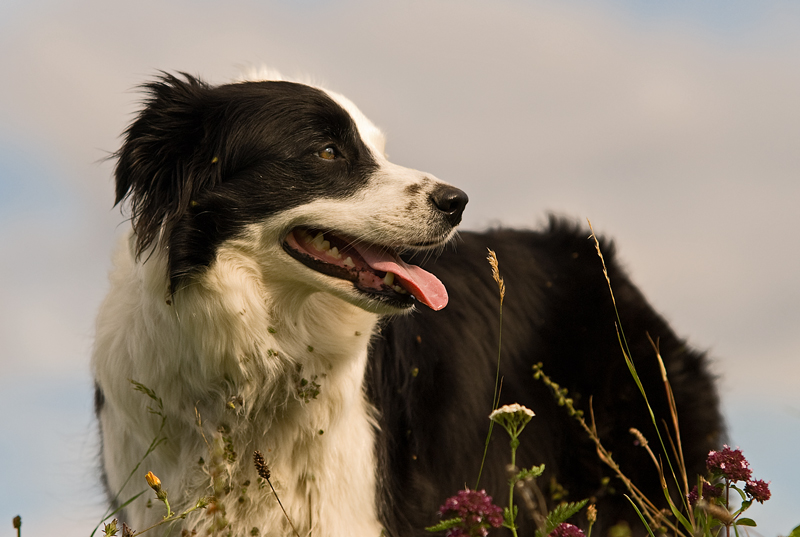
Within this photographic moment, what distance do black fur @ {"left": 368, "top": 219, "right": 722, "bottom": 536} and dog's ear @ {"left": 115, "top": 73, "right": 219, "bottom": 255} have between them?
1.32m

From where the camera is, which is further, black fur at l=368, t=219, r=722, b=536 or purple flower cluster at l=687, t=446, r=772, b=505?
black fur at l=368, t=219, r=722, b=536

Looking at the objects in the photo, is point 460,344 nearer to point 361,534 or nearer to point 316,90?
point 361,534

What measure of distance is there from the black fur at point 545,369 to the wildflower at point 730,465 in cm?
197

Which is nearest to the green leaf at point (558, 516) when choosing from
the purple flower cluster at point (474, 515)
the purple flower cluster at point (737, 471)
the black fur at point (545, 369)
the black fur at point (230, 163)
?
the purple flower cluster at point (474, 515)

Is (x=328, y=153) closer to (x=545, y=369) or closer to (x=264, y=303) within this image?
(x=264, y=303)

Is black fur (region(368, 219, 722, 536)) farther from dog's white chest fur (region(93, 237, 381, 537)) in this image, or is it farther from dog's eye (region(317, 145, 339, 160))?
dog's eye (region(317, 145, 339, 160))

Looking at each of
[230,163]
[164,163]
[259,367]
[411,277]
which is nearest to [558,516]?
[411,277]

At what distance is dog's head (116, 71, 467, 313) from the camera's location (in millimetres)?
3150

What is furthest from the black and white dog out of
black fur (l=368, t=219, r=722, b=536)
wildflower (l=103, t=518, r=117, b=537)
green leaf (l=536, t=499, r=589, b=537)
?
green leaf (l=536, t=499, r=589, b=537)

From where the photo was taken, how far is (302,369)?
332cm

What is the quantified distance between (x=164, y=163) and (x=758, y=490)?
8.56ft

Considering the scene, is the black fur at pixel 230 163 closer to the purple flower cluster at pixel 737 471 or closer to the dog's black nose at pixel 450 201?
the dog's black nose at pixel 450 201

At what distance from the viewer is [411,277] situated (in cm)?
322

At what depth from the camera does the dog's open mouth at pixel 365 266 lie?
3164 millimetres
